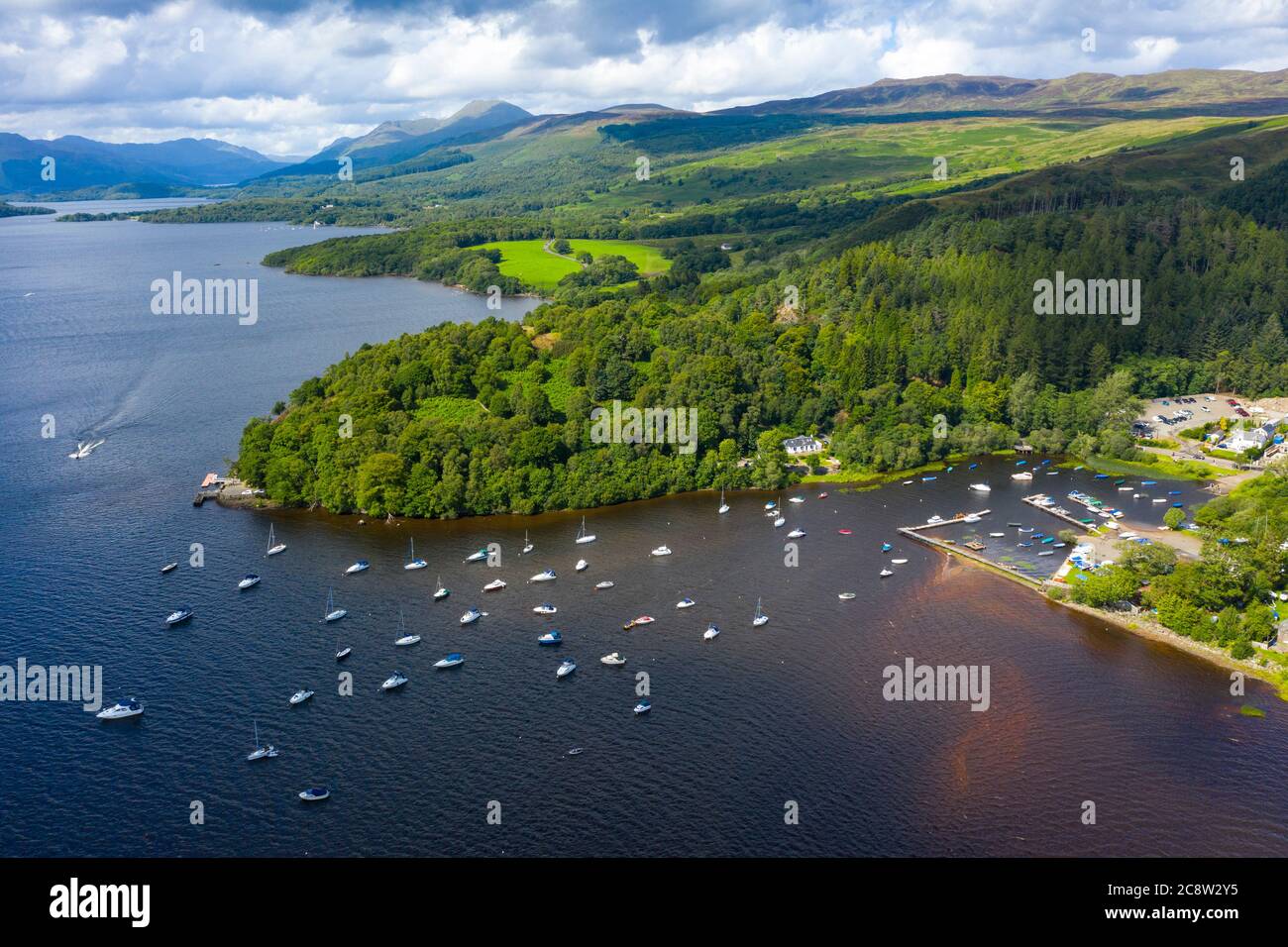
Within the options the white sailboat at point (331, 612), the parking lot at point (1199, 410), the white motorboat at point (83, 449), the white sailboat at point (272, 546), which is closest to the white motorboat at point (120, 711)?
the white sailboat at point (331, 612)

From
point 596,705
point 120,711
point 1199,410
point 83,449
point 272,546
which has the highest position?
point 1199,410

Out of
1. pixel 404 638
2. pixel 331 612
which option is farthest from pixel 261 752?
pixel 331 612

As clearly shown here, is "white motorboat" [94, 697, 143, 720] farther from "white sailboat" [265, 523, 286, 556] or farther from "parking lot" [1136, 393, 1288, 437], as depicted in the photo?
"parking lot" [1136, 393, 1288, 437]

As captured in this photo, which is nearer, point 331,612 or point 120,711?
point 120,711

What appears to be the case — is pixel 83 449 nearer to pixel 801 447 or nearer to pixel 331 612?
pixel 331 612

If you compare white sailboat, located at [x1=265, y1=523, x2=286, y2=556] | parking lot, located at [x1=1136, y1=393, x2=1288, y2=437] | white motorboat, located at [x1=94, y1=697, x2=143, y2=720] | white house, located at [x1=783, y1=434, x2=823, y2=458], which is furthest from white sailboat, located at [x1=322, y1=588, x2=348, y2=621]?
parking lot, located at [x1=1136, y1=393, x2=1288, y2=437]

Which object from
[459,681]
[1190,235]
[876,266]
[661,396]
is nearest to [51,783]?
[459,681]

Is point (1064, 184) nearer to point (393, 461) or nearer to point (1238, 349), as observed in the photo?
point (1238, 349)

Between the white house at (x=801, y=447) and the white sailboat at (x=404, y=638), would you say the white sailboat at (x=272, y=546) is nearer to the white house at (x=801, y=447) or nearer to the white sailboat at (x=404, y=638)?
the white sailboat at (x=404, y=638)
